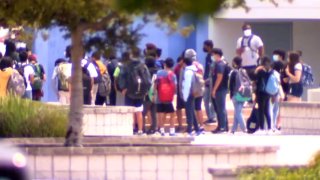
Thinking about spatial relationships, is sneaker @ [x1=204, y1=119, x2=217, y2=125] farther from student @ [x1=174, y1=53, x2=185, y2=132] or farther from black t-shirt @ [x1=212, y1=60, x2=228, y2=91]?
black t-shirt @ [x1=212, y1=60, x2=228, y2=91]

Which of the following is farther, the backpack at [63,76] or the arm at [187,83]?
the backpack at [63,76]

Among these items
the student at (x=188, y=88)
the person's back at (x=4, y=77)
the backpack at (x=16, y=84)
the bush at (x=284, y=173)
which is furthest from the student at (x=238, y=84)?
the bush at (x=284, y=173)

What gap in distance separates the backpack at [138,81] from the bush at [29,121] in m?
4.22

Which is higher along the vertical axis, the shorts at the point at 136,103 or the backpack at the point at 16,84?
the backpack at the point at 16,84

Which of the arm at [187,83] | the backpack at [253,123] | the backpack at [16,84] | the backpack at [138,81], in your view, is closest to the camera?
the backpack at [16,84]

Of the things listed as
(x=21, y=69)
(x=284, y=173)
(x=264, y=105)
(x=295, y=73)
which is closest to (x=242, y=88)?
(x=264, y=105)

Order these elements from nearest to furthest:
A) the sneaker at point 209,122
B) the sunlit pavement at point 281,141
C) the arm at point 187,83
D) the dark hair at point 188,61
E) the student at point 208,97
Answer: the sunlit pavement at point 281,141 → the arm at point 187,83 → the dark hair at point 188,61 → the student at point 208,97 → the sneaker at point 209,122

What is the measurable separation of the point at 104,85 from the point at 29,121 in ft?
22.4

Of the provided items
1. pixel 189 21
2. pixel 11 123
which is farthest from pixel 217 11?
pixel 11 123

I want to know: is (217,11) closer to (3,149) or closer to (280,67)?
(3,149)

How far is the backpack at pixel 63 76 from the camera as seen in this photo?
77.9 ft

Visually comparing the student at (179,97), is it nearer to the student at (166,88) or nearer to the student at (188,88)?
the student at (188,88)

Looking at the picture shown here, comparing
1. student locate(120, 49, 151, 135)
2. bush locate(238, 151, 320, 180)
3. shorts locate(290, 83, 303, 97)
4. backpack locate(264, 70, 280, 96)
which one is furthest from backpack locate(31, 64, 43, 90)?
bush locate(238, 151, 320, 180)

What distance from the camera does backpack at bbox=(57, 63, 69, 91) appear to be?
23750 mm
